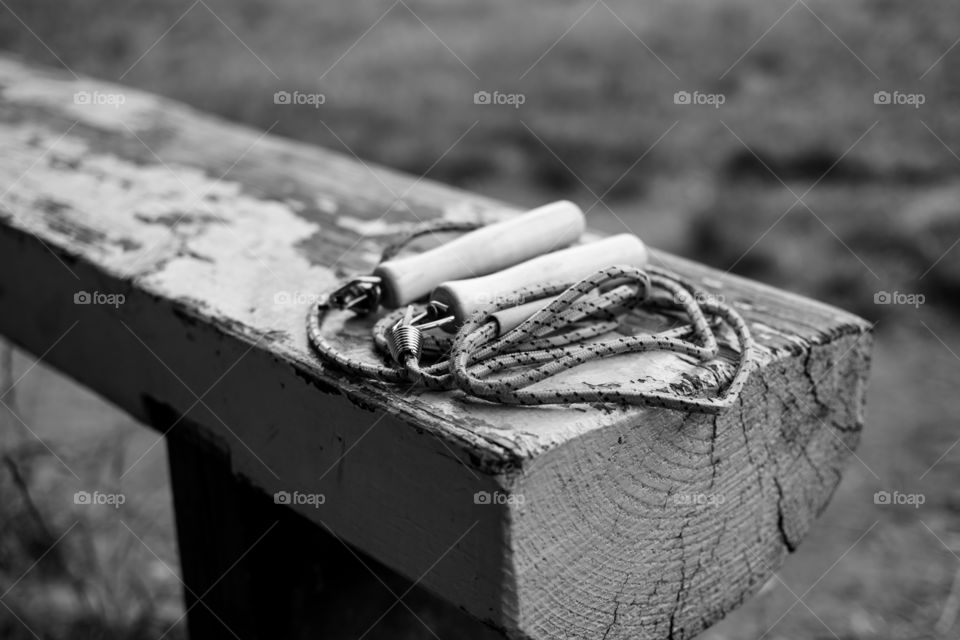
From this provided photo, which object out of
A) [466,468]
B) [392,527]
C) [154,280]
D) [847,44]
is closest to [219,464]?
[154,280]

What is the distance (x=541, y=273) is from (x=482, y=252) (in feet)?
0.36

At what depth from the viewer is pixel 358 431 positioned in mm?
903

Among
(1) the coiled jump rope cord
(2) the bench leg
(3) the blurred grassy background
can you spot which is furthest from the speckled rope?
(3) the blurred grassy background

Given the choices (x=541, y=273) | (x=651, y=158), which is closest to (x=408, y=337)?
(x=541, y=273)

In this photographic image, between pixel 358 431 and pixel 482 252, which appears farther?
pixel 482 252

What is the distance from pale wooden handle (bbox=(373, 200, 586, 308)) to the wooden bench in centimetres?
12

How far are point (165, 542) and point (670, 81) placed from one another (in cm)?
320

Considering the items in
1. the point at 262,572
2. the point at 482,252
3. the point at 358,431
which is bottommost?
the point at 262,572

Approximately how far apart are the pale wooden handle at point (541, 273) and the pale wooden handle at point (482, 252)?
7 centimetres

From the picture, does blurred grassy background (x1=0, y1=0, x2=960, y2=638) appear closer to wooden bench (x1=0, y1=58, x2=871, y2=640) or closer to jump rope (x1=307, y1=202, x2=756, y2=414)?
wooden bench (x1=0, y1=58, x2=871, y2=640)

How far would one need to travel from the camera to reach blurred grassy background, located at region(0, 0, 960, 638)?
2.21 metres

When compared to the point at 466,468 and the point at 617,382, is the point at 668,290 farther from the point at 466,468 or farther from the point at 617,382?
the point at 466,468

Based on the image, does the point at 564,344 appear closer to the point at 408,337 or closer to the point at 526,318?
the point at 526,318

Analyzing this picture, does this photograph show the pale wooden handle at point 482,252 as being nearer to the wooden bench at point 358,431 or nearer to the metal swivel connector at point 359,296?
the metal swivel connector at point 359,296
